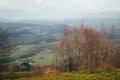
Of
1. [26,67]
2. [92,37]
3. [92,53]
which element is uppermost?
[92,37]

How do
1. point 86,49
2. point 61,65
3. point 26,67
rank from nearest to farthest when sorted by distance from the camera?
point 86,49 → point 61,65 → point 26,67

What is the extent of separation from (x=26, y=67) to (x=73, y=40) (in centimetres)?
4375

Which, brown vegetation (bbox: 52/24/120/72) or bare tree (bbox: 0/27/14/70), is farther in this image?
brown vegetation (bbox: 52/24/120/72)

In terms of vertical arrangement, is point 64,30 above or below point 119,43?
above

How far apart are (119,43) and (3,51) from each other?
72.4 m

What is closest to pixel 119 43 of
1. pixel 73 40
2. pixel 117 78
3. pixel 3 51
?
pixel 73 40

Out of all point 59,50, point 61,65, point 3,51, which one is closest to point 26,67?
point 61,65

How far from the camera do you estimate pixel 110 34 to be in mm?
69062

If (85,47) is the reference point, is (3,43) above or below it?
above

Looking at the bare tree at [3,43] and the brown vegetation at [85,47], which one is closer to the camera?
the bare tree at [3,43]

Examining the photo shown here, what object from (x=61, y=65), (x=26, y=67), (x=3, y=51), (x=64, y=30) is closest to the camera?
(x=3, y=51)

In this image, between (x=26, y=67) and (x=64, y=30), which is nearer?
(x=64, y=30)

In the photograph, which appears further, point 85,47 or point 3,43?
point 85,47

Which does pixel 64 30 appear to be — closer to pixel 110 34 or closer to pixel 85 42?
pixel 85 42
